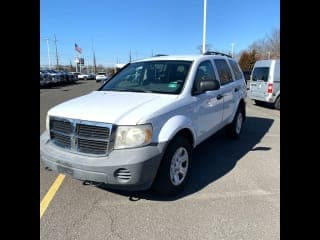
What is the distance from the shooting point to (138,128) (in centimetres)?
321

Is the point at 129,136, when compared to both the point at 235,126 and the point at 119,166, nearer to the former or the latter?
the point at 119,166

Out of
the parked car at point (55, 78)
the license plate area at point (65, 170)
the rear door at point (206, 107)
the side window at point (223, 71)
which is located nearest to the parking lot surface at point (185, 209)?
the license plate area at point (65, 170)

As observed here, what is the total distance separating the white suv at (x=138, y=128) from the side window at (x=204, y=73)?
2cm

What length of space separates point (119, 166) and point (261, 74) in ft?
33.7

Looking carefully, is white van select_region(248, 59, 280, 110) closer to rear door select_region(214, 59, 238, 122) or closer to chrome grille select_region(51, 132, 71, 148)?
rear door select_region(214, 59, 238, 122)

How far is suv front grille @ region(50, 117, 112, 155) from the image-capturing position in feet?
10.6

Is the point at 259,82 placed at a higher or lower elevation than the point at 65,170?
higher

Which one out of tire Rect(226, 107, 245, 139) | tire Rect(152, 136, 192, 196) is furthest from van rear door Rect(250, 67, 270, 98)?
tire Rect(152, 136, 192, 196)

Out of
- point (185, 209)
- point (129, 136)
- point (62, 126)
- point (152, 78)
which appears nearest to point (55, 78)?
point (152, 78)

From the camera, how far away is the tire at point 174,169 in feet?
11.7

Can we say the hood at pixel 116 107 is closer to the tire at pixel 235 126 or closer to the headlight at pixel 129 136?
the headlight at pixel 129 136

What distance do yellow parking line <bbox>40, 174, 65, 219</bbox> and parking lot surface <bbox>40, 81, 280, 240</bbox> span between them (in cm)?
6

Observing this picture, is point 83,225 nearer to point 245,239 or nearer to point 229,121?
point 245,239
